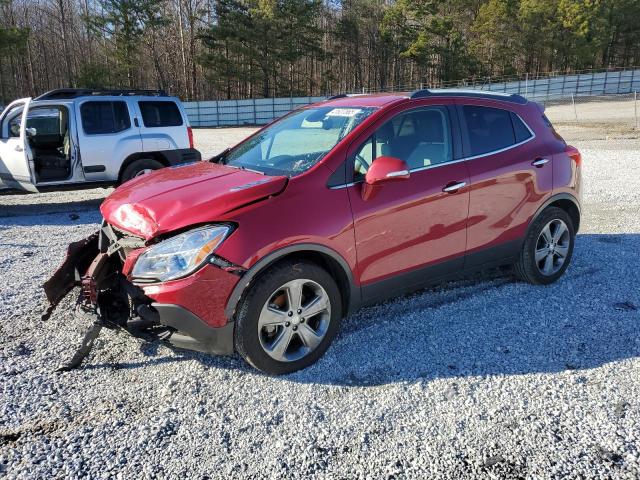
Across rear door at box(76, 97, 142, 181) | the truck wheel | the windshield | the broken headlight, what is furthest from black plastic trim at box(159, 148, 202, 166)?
the broken headlight

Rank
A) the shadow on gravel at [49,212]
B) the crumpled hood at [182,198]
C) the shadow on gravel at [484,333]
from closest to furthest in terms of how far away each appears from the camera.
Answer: the crumpled hood at [182,198], the shadow on gravel at [484,333], the shadow on gravel at [49,212]

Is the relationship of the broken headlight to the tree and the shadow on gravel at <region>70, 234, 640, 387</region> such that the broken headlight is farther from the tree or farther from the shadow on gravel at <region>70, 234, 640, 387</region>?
the tree

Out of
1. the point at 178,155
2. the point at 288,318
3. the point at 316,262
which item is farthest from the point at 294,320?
the point at 178,155

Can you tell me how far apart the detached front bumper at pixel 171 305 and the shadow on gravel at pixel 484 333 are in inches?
17.4

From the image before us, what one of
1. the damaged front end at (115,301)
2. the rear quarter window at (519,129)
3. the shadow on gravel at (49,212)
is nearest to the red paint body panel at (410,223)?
the rear quarter window at (519,129)

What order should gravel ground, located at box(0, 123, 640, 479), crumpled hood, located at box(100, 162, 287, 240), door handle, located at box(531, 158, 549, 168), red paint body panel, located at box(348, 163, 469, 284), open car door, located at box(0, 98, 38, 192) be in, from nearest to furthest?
1. gravel ground, located at box(0, 123, 640, 479)
2. crumpled hood, located at box(100, 162, 287, 240)
3. red paint body panel, located at box(348, 163, 469, 284)
4. door handle, located at box(531, 158, 549, 168)
5. open car door, located at box(0, 98, 38, 192)

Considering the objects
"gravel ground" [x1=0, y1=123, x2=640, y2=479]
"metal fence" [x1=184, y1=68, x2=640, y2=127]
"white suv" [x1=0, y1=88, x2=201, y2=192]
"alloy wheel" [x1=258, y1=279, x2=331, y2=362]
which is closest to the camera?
"gravel ground" [x1=0, y1=123, x2=640, y2=479]

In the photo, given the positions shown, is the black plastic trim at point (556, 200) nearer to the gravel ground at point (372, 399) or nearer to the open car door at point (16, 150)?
the gravel ground at point (372, 399)

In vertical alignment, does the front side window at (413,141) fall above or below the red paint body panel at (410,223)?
above

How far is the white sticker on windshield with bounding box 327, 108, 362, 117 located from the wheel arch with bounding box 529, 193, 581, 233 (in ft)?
6.26

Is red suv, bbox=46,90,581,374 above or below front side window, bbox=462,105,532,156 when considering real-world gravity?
below

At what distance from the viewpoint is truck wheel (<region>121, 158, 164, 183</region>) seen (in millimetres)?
8891

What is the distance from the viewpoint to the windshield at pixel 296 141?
3.72 m

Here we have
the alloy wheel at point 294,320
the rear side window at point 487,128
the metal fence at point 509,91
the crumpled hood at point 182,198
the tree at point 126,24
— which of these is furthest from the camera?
the tree at point 126,24
